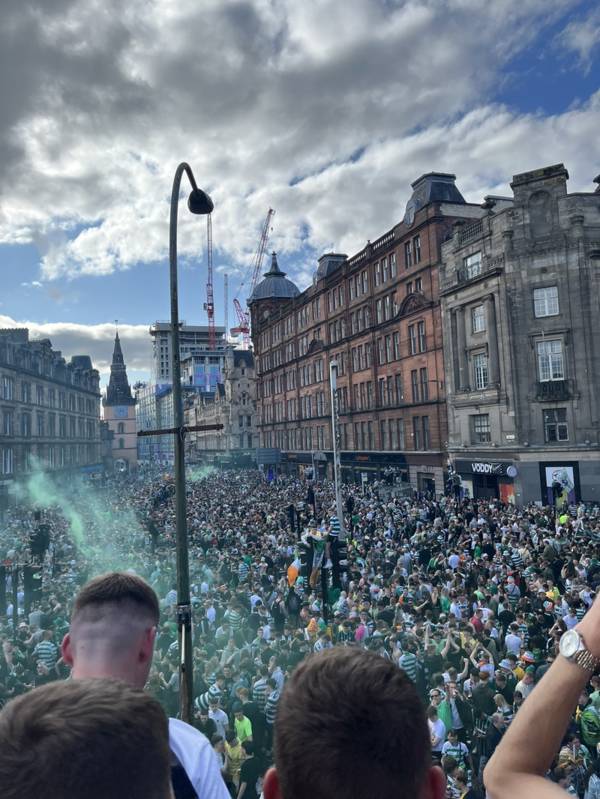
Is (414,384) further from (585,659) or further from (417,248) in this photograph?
(585,659)

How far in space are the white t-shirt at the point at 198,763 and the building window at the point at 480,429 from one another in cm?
3381

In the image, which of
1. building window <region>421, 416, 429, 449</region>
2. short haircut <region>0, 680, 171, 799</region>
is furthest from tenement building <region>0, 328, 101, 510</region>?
short haircut <region>0, 680, 171, 799</region>

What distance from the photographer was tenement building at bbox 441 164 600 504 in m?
30.5

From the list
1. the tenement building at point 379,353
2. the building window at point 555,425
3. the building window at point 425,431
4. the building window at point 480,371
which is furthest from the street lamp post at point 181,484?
the building window at point 425,431

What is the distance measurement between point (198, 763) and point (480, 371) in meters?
35.2

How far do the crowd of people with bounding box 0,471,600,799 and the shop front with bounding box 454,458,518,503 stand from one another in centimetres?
545

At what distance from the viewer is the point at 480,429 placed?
35250mm

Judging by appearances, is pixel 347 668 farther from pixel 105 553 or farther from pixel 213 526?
pixel 213 526

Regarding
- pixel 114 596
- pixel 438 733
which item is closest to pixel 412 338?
pixel 438 733

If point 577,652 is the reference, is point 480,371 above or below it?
above

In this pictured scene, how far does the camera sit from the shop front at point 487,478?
32.2 metres

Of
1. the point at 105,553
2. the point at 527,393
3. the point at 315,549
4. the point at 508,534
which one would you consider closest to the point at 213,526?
the point at 105,553

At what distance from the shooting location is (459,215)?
39.7 m

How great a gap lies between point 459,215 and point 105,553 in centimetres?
3224
